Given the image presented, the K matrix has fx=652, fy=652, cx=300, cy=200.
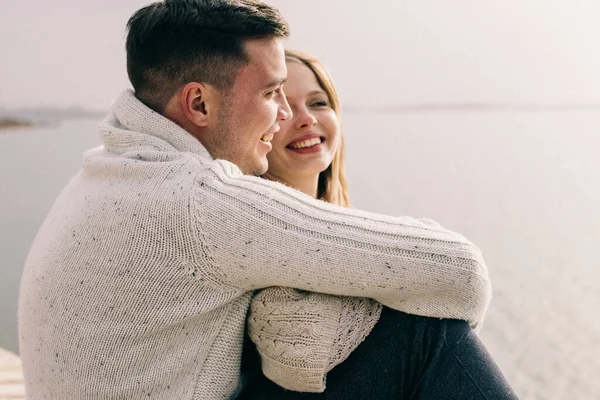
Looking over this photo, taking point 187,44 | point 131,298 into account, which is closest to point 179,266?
point 131,298

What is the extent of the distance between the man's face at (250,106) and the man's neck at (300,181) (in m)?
0.88

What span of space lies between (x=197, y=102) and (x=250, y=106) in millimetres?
157

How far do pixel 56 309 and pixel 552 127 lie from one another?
14748mm

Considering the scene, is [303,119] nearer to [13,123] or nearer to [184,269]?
[184,269]

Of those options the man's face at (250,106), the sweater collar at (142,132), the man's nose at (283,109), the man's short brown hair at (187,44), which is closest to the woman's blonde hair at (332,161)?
the man's nose at (283,109)

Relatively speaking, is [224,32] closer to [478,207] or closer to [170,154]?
[170,154]

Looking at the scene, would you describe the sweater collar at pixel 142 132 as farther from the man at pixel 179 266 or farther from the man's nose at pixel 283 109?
the man's nose at pixel 283 109

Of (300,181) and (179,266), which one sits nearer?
(179,266)

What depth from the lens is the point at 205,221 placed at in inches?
53.0

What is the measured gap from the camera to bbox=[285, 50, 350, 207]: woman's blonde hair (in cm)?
278

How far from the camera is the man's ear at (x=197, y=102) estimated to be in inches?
68.6

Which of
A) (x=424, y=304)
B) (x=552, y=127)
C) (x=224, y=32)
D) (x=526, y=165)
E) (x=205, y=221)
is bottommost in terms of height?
(x=552, y=127)

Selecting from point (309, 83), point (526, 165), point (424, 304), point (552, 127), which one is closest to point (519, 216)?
point (526, 165)

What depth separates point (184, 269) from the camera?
1.38m
